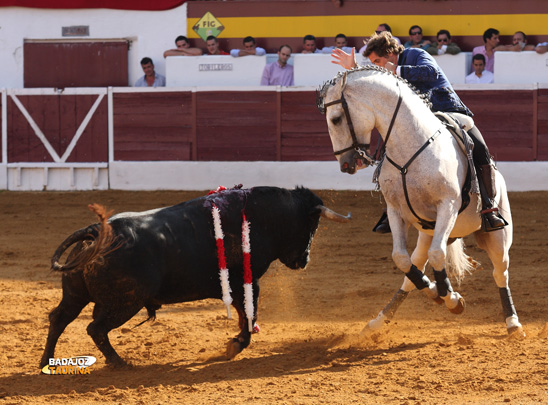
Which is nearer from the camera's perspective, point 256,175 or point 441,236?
point 441,236

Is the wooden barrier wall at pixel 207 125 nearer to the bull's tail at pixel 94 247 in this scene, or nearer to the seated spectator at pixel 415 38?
the seated spectator at pixel 415 38

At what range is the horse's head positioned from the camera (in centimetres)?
444

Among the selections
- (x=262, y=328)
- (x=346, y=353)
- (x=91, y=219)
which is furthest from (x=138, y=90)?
(x=346, y=353)

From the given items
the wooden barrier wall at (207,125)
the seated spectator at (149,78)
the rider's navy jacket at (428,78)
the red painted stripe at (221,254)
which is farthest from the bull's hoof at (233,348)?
the seated spectator at (149,78)

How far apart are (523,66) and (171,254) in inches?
320

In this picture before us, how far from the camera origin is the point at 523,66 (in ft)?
37.3

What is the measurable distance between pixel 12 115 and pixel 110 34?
2.02 metres

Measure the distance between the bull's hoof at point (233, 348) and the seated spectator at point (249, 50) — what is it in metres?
7.75

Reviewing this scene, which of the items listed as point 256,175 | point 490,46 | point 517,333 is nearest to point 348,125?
point 517,333

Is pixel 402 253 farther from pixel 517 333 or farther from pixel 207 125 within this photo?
pixel 207 125

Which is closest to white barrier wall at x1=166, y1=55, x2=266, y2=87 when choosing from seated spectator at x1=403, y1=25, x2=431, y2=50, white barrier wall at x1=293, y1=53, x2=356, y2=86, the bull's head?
white barrier wall at x1=293, y1=53, x2=356, y2=86

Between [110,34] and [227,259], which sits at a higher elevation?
[110,34]

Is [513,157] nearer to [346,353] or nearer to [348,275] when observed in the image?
[348,275]

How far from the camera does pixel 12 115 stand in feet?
40.3
